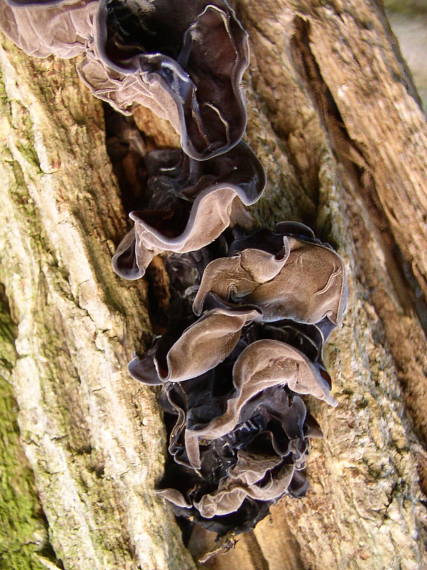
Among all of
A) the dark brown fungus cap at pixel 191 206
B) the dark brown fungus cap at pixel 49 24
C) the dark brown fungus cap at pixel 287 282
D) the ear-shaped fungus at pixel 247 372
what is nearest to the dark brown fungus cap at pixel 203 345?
the ear-shaped fungus at pixel 247 372

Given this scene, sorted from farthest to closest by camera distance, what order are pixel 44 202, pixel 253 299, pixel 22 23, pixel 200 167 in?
pixel 44 202 < pixel 253 299 < pixel 200 167 < pixel 22 23

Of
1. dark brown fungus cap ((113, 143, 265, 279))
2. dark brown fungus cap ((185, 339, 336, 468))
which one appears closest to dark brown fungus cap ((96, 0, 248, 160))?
dark brown fungus cap ((113, 143, 265, 279))

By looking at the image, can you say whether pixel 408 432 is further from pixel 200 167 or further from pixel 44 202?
pixel 44 202

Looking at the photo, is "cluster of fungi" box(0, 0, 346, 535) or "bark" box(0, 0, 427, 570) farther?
"bark" box(0, 0, 427, 570)

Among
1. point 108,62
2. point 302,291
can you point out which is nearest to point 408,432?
point 302,291

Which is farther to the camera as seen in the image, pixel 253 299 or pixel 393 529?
pixel 393 529

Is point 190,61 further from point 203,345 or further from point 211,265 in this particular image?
point 203,345

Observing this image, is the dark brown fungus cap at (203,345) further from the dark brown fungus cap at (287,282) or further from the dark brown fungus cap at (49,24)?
the dark brown fungus cap at (49,24)

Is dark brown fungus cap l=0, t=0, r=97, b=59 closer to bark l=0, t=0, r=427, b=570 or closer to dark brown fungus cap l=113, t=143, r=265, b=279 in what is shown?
bark l=0, t=0, r=427, b=570
